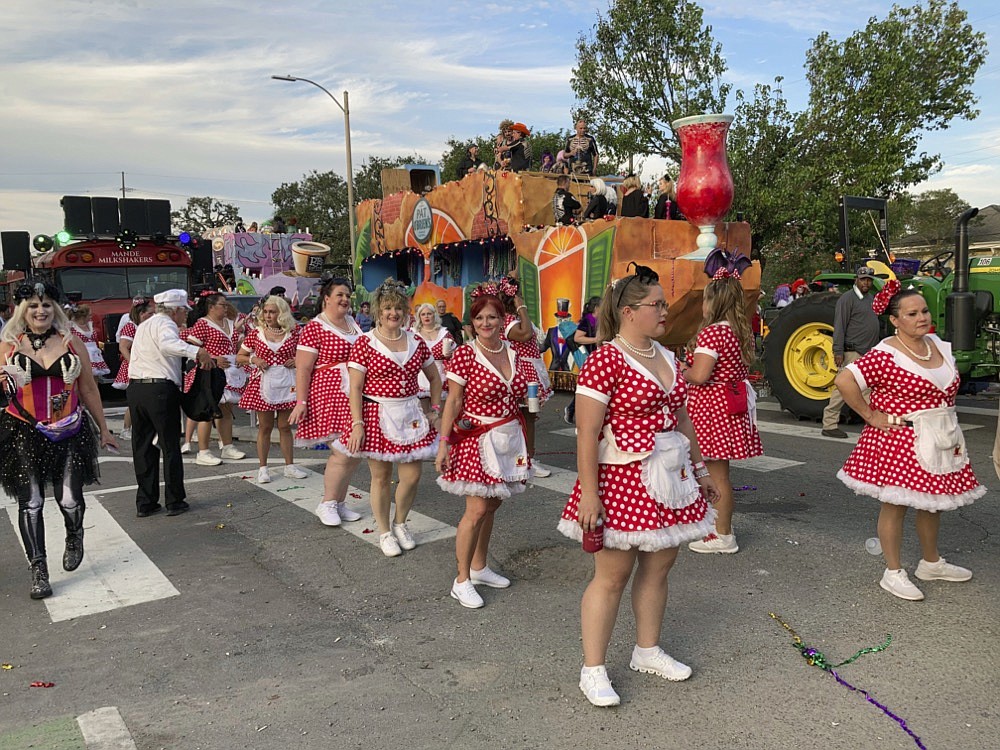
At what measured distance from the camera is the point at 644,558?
3289 millimetres

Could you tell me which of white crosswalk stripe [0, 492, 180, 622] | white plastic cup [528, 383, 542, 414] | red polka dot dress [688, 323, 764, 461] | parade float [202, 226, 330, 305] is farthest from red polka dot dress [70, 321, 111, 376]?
parade float [202, 226, 330, 305]

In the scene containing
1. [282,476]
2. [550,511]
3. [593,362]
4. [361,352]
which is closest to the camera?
[593,362]

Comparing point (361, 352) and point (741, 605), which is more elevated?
point (361, 352)

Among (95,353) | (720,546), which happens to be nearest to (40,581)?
(720,546)

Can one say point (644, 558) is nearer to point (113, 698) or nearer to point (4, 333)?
point (113, 698)

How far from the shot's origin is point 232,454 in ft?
28.9

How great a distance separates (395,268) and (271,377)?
39.2ft

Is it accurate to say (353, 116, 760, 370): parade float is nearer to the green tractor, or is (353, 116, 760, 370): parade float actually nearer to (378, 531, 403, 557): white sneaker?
the green tractor

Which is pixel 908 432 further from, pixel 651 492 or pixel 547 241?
pixel 547 241

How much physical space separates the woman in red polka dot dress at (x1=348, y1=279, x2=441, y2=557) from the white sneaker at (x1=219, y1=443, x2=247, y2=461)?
4005mm

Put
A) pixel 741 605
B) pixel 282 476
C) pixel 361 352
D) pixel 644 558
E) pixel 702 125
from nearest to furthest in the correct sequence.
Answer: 1. pixel 644 558
2. pixel 741 605
3. pixel 361 352
4. pixel 282 476
5. pixel 702 125

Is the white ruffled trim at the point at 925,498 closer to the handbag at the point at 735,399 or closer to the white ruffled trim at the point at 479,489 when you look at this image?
the handbag at the point at 735,399

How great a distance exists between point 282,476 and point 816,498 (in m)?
4.70

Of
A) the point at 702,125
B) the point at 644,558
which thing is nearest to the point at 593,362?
the point at 644,558
